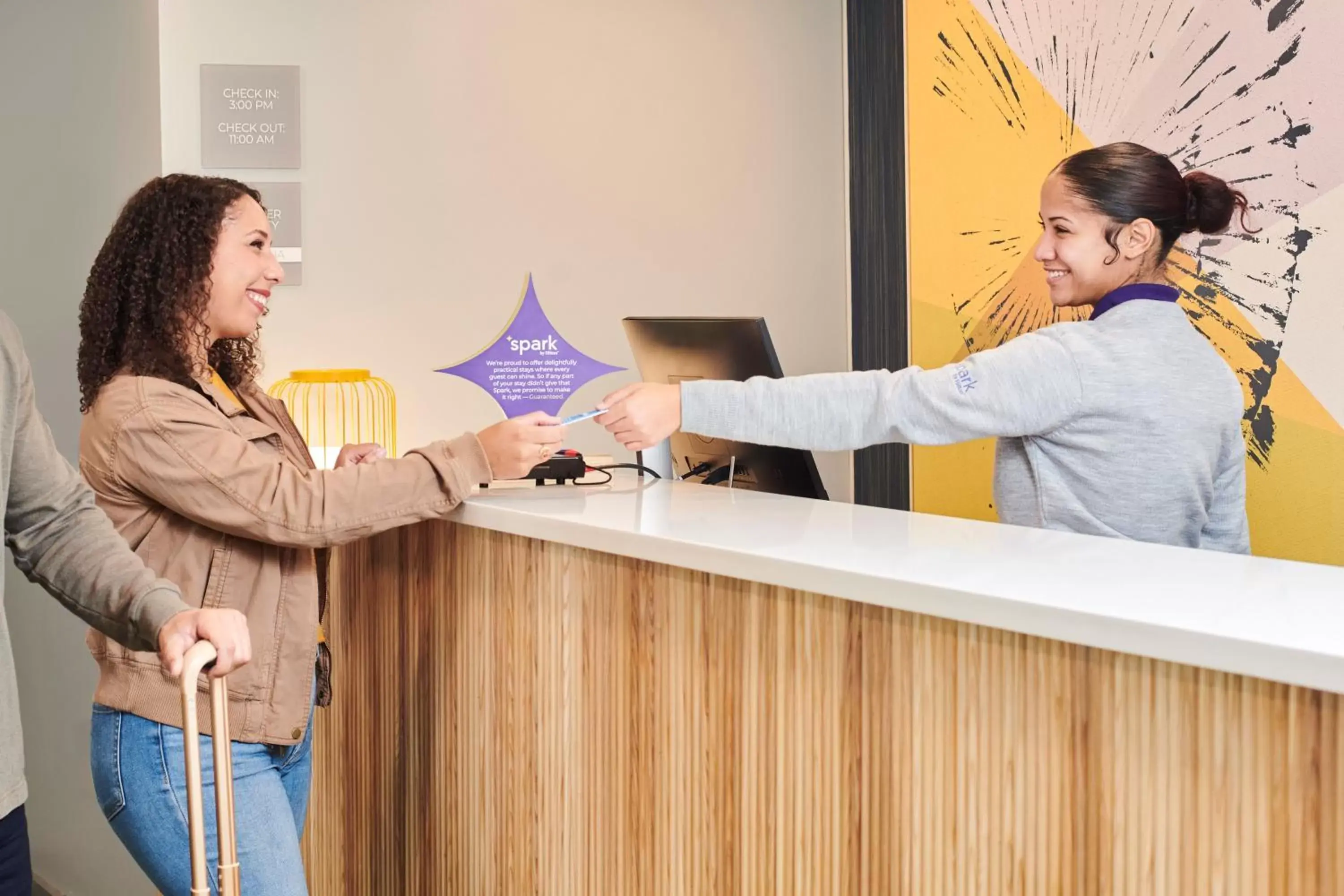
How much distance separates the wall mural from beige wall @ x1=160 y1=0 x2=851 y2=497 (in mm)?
431

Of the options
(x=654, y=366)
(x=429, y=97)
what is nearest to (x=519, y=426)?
(x=654, y=366)

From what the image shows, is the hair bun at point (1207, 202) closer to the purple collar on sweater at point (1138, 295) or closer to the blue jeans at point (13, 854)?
the purple collar on sweater at point (1138, 295)

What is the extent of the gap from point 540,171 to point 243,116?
32.8 inches

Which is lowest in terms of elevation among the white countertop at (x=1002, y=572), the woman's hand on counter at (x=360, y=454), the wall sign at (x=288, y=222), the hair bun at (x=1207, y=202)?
the white countertop at (x=1002, y=572)

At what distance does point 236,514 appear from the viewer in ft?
4.99

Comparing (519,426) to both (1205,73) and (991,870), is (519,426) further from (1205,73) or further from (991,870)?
(1205,73)

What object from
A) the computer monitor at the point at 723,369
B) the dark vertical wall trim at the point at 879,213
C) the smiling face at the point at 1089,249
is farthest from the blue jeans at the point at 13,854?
the dark vertical wall trim at the point at 879,213

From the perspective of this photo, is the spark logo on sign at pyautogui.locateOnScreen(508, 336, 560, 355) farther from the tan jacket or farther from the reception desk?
the tan jacket

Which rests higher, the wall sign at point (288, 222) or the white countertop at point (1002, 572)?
the wall sign at point (288, 222)

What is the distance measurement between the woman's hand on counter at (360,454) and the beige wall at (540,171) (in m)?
1.41

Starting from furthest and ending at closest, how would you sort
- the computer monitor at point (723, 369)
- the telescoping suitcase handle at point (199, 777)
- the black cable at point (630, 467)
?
the black cable at point (630, 467)
the computer monitor at point (723, 369)
the telescoping suitcase handle at point (199, 777)

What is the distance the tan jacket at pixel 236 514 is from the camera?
4.97ft

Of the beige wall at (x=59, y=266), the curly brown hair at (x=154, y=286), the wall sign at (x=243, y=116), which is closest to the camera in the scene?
the curly brown hair at (x=154, y=286)

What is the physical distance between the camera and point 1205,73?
2799 millimetres
